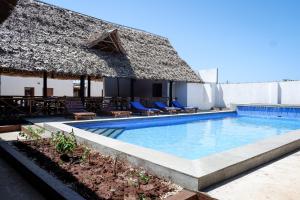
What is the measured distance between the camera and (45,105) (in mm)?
12812

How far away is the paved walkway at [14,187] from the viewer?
397 cm

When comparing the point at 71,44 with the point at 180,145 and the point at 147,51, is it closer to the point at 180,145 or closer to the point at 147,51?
the point at 147,51

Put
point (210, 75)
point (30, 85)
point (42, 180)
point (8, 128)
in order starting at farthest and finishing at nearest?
point (30, 85) < point (210, 75) < point (8, 128) < point (42, 180)

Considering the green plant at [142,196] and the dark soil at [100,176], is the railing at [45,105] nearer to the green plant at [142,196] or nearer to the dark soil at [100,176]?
the dark soil at [100,176]

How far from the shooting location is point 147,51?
18.4m

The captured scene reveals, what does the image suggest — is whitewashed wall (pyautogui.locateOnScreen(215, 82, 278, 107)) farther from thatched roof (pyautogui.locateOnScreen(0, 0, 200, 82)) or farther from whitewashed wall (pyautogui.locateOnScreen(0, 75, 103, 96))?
whitewashed wall (pyautogui.locateOnScreen(0, 75, 103, 96))

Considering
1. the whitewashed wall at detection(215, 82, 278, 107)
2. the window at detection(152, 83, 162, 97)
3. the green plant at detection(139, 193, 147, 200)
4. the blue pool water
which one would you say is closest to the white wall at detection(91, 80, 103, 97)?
the window at detection(152, 83, 162, 97)

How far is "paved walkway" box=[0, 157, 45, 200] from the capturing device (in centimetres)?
397

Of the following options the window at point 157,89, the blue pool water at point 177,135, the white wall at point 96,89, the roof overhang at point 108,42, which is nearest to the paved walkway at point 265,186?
the blue pool water at point 177,135

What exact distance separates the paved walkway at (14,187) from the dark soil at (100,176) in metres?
0.44

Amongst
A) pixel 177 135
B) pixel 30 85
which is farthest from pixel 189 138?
pixel 30 85

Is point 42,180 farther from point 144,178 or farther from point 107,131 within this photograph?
point 107,131

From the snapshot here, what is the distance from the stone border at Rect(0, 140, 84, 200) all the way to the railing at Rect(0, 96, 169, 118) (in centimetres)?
657

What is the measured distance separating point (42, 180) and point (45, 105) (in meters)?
9.40
